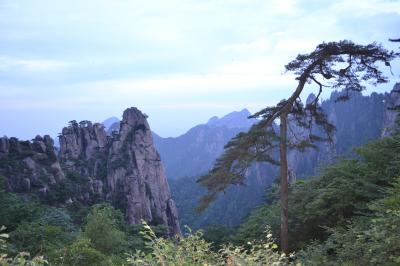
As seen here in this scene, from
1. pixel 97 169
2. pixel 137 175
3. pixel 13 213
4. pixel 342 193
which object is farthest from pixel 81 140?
pixel 342 193

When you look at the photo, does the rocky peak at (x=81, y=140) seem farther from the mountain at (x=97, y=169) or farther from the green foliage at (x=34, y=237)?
the green foliage at (x=34, y=237)

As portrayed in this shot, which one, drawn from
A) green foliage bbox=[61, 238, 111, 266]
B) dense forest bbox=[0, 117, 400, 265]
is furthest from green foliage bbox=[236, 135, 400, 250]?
green foliage bbox=[61, 238, 111, 266]

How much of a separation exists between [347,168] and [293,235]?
332cm

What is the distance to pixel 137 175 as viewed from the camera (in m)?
55.9

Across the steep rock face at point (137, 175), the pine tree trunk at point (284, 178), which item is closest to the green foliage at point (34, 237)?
the pine tree trunk at point (284, 178)

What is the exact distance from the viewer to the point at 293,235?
48.5 feet

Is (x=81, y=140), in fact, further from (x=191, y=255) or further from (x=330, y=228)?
(x=191, y=255)

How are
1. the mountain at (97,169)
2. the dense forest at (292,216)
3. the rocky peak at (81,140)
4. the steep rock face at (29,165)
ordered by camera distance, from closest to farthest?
the dense forest at (292,216) → the steep rock face at (29,165) → the mountain at (97,169) → the rocky peak at (81,140)

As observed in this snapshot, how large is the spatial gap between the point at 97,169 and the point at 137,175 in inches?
247

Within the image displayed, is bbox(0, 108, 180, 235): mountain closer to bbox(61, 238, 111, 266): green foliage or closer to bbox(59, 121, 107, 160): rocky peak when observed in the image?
bbox(59, 121, 107, 160): rocky peak

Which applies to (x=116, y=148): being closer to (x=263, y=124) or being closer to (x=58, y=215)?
(x=58, y=215)

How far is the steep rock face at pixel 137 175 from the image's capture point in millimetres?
53206

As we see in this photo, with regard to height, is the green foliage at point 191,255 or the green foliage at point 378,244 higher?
the green foliage at point 191,255

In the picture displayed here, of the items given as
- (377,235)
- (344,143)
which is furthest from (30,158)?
(344,143)
